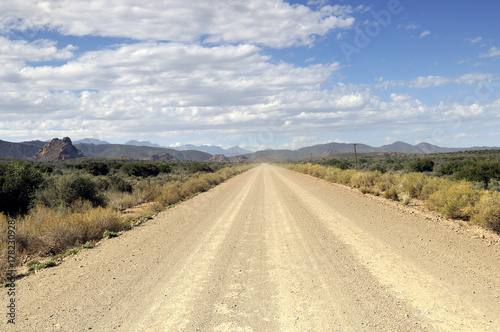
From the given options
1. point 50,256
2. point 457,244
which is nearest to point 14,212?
point 50,256

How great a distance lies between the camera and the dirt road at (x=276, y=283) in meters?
4.22

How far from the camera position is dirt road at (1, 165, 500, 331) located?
4217 mm

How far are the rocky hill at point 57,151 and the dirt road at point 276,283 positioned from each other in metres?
160

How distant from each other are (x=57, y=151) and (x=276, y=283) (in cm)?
17196

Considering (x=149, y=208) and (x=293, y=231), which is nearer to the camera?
(x=293, y=231)

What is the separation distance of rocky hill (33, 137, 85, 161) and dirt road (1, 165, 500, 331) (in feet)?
524

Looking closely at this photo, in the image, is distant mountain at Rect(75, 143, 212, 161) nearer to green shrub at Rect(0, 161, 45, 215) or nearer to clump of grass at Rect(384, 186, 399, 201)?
green shrub at Rect(0, 161, 45, 215)

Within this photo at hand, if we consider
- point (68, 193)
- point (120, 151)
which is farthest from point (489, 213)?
point (120, 151)

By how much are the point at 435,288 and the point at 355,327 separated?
81.3 inches

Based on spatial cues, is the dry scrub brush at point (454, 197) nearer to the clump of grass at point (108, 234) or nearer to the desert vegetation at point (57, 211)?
the clump of grass at point (108, 234)

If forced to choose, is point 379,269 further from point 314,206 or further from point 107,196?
point 107,196

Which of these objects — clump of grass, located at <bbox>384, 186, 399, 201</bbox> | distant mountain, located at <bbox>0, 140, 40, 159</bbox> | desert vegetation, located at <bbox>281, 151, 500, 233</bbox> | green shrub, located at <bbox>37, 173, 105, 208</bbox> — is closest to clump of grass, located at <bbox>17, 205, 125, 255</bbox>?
green shrub, located at <bbox>37, 173, 105, 208</bbox>

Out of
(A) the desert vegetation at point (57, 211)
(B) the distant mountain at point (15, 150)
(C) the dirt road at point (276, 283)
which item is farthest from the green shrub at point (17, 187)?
(B) the distant mountain at point (15, 150)

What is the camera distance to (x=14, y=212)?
467 inches
